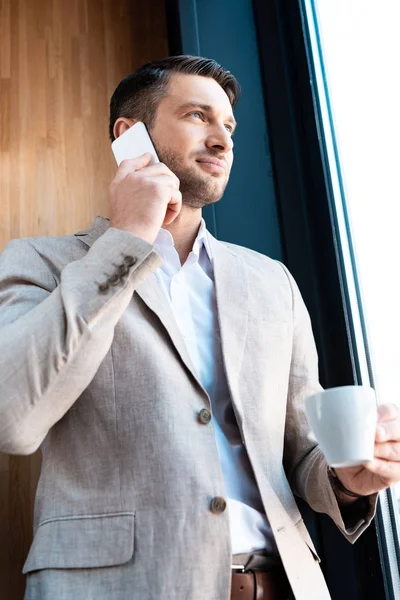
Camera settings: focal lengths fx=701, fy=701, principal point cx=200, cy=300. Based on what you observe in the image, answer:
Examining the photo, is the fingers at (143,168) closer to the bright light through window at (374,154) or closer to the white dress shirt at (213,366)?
the white dress shirt at (213,366)

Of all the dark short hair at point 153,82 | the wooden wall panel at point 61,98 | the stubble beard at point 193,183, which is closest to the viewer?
the stubble beard at point 193,183

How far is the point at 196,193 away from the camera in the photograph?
1.60 meters

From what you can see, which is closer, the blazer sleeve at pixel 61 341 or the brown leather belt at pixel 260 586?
the blazer sleeve at pixel 61 341

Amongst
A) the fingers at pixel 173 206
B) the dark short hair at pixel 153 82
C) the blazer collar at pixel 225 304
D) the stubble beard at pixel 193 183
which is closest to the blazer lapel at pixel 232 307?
the blazer collar at pixel 225 304

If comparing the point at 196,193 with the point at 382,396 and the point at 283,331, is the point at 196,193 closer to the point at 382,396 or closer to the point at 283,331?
the point at 283,331

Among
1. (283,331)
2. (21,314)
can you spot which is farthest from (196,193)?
(21,314)

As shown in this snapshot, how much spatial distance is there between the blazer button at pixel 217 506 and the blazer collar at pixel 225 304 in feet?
0.65

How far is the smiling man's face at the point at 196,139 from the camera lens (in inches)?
62.4

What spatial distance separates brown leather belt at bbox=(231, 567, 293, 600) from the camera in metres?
1.15

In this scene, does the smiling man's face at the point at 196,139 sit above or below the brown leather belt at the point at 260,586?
above

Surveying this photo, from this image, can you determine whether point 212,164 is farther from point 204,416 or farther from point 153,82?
point 204,416

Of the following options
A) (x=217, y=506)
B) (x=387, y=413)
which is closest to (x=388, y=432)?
(x=387, y=413)

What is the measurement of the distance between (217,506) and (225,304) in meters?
0.44

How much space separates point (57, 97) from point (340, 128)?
2.89 ft
